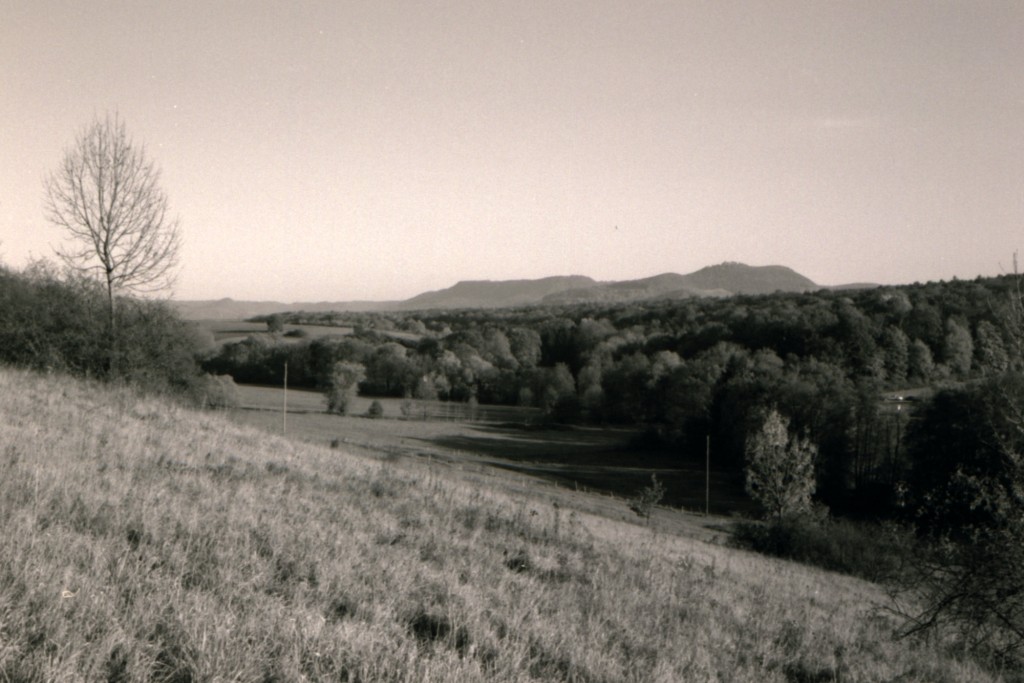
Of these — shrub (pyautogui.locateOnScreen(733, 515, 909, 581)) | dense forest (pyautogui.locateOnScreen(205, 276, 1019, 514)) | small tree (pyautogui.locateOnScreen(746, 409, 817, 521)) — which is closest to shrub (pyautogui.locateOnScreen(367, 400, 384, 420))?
dense forest (pyautogui.locateOnScreen(205, 276, 1019, 514))

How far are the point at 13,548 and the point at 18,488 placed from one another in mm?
1605

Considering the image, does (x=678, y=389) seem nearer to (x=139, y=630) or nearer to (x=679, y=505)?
(x=679, y=505)

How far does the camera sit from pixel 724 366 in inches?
3000

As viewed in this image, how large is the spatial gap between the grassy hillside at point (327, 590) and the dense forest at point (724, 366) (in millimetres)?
39928

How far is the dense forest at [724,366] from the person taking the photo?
53312mm

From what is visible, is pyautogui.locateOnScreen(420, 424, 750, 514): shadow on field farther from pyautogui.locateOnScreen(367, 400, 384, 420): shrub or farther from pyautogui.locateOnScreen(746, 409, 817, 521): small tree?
pyautogui.locateOnScreen(367, 400, 384, 420): shrub

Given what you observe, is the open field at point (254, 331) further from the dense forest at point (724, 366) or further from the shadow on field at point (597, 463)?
the shadow on field at point (597, 463)

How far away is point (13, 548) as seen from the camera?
408 centimetres

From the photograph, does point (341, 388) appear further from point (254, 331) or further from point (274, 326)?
point (274, 326)

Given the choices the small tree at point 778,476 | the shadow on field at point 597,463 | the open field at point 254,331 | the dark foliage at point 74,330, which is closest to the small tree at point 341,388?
the shadow on field at point 597,463

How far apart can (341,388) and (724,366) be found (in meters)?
41.5

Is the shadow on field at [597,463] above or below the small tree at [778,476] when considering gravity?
below

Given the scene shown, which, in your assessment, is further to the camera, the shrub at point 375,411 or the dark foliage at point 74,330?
the shrub at point 375,411

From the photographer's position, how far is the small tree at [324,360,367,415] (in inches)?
2921
